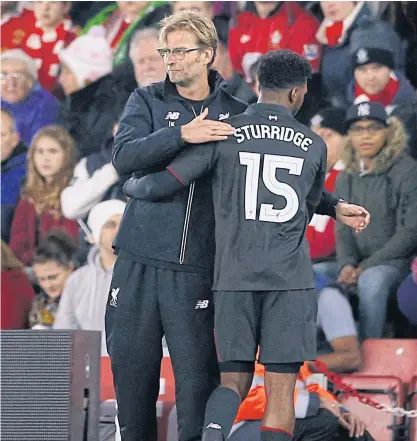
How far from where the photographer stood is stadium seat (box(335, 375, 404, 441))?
16.5 ft

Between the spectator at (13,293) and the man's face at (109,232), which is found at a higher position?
the man's face at (109,232)

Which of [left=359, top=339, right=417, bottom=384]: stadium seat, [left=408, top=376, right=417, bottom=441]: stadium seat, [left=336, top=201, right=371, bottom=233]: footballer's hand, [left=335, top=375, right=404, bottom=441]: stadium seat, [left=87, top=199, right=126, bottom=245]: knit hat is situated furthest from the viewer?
[left=87, top=199, right=126, bottom=245]: knit hat

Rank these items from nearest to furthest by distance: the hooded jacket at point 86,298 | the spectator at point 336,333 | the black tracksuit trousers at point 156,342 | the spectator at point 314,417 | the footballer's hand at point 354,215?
the black tracksuit trousers at point 156,342, the footballer's hand at point 354,215, the spectator at point 314,417, the spectator at point 336,333, the hooded jacket at point 86,298

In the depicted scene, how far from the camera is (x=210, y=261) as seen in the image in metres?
3.06

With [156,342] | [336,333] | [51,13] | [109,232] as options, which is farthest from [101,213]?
[156,342]

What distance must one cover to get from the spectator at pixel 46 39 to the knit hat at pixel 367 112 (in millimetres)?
2040

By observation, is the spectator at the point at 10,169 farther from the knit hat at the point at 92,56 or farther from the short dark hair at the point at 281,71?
the short dark hair at the point at 281,71

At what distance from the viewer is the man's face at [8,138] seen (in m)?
6.32

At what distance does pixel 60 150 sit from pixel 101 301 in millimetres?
1050

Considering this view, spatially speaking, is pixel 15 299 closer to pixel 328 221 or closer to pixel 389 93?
pixel 328 221

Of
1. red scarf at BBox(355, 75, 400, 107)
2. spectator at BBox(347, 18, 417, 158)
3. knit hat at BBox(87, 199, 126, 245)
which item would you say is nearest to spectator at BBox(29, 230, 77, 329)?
knit hat at BBox(87, 199, 126, 245)

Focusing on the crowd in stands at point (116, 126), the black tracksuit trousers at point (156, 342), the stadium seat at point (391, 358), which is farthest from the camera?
the crowd in stands at point (116, 126)

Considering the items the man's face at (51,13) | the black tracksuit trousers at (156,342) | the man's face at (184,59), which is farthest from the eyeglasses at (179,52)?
the man's face at (51,13)

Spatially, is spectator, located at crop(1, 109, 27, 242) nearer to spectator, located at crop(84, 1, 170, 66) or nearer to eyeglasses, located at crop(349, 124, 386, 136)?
spectator, located at crop(84, 1, 170, 66)
